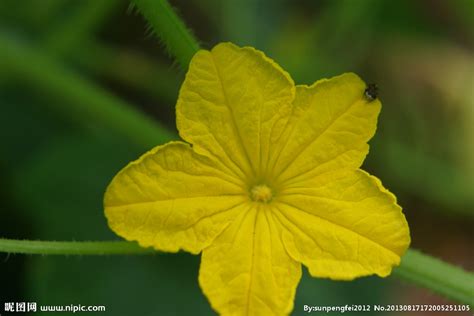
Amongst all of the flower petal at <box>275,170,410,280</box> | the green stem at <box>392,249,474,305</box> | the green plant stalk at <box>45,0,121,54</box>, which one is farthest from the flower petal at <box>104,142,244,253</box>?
the green plant stalk at <box>45,0,121,54</box>

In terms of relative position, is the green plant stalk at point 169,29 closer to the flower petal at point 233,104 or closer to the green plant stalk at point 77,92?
the flower petal at point 233,104

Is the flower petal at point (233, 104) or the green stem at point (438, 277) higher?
the flower petal at point (233, 104)

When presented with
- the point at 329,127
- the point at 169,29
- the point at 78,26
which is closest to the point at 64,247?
the point at 169,29

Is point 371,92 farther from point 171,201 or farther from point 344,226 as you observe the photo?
point 171,201

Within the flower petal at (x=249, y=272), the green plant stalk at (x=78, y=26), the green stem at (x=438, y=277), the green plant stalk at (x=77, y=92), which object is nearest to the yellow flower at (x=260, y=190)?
the flower petal at (x=249, y=272)

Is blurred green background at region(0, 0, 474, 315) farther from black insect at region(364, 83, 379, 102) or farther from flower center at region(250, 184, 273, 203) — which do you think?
black insect at region(364, 83, 379, 102)

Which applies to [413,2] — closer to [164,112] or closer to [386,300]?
[164,112]
